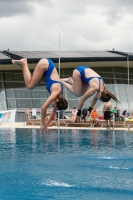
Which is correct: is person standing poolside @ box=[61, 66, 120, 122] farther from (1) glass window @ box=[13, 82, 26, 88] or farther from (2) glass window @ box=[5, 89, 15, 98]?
(1) glass window @ box=[13, 82, 26, 88]

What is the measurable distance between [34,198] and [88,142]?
1015 centimetres

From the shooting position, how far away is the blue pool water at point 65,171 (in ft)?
29.7

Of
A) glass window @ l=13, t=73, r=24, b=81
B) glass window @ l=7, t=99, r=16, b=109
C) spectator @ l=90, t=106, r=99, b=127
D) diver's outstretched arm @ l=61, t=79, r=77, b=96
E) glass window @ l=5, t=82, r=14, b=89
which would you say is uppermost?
glass window @ l=13, t=73, r=24, b=81

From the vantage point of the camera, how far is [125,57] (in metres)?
40.4

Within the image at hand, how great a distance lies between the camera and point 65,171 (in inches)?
450

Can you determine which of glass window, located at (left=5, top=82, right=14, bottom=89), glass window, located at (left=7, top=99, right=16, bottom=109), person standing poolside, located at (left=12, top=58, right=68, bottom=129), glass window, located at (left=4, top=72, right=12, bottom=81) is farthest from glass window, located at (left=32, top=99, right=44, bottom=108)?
person standing poolside, located at (left=12, top=58, right=68, bottom=129)

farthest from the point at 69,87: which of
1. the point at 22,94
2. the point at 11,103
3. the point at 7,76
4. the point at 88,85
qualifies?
the point at 7,76

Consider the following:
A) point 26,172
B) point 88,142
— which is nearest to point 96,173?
point 26,172

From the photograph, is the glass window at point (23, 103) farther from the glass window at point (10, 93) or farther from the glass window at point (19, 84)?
the glass window at point (19, 84)

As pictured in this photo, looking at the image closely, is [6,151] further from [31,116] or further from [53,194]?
[31,116]

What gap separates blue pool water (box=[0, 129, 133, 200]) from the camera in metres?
9.04

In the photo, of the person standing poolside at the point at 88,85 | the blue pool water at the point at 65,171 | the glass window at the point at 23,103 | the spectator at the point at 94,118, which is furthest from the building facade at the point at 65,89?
the person standing poolside at the point at 88,85

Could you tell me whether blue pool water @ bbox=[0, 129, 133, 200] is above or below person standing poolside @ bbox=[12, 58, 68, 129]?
below

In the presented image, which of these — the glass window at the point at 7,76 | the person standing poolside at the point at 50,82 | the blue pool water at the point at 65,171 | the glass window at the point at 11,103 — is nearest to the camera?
the blue pool water at the point at 65,171
